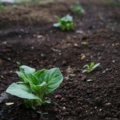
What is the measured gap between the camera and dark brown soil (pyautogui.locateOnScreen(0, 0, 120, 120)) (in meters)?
1.88

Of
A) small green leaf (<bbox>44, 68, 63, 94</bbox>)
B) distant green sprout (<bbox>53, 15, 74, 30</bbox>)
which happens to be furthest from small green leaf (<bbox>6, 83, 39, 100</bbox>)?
distant green sprout (<bbox>53, 15, 74, 30</bbox>)

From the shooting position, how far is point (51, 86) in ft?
5.88

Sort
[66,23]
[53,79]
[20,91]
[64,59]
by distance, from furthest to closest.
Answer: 1. [66,23]
2. [64,59]
3. [53,79]
4. [20,91]

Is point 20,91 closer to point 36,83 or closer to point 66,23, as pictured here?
point 36,83

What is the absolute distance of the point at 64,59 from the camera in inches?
119

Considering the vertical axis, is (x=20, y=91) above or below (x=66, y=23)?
above

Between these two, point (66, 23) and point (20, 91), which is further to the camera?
point (66, 23)

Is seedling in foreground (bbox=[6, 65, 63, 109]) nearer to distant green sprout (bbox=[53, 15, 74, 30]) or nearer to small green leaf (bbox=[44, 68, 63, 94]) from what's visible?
small green leaf (bbox=[44, 68, 63, 94])

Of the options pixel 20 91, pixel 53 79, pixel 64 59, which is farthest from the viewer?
pixel 64 59

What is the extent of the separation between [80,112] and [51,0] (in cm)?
542

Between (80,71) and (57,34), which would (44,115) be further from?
(57,34)

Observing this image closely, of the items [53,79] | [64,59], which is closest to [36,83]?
[53,79]

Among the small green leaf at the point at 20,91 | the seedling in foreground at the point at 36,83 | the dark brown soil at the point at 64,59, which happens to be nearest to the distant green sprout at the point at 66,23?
the dark brown soil at the point at 64,59

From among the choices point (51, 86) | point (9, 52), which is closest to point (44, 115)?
point (51, 86)
